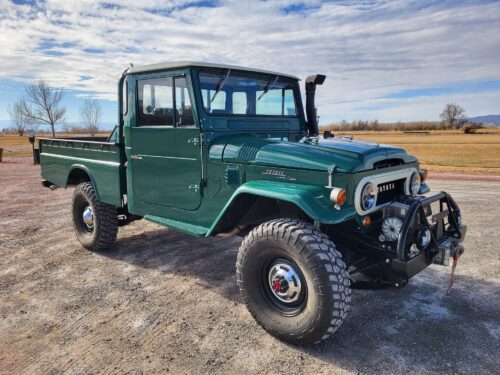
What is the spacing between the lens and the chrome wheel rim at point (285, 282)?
328 cm

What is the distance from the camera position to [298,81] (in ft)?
17.1

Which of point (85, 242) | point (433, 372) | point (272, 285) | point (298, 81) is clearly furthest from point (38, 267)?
point (433, 372)

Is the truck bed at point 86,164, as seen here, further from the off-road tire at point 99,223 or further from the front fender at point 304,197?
the front fender at point 304,197

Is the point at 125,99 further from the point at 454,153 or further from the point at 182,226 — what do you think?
the point at 454,153

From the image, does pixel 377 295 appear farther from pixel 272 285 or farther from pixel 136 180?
pixel 136 180

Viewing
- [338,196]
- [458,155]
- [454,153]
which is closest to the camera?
[338,196]

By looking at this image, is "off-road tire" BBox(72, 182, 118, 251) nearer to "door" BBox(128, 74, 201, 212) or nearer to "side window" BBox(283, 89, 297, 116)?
"door" BBox(128, 74, 201, 212)

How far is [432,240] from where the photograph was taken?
351 centimetres

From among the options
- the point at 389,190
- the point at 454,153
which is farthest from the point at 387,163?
the point at 454,153

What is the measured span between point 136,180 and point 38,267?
168 cm

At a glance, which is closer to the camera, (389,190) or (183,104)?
(389,190)

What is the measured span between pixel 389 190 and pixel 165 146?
2.40 m

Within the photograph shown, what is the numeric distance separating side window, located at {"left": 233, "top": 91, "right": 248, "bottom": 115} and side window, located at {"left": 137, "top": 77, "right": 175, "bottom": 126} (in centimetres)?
69

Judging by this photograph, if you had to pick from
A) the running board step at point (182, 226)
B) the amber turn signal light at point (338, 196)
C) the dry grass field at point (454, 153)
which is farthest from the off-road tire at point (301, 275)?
the dry grass field at point (454, 153)
